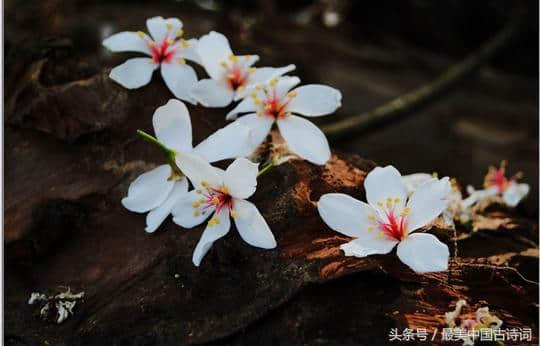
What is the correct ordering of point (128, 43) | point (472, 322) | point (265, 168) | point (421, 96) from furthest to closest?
point (421, 96), point (128, 43), point (265, 168), point (472, 322)

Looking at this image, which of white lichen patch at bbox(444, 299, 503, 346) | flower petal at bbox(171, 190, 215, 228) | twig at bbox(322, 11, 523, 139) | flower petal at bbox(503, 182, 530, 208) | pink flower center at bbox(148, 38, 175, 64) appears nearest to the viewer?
white lichen patch at bbox(444, 299, 503, 346)

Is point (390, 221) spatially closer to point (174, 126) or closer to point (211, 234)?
point (211, 234)

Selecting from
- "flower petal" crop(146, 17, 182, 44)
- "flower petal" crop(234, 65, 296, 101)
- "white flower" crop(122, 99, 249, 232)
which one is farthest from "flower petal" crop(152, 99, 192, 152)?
"flower petal" crop(146, 17, 182, 44)

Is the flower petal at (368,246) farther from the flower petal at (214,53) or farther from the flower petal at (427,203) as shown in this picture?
the flower petal at (214,53)

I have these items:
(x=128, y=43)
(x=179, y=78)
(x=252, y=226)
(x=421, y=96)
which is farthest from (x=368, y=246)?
(x=421, y=96)

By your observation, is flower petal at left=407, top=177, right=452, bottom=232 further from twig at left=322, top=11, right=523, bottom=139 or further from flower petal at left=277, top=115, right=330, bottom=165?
twig at left=322, top=11, right=523, bottom=139

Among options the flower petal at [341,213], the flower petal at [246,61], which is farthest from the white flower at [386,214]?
the flower petal at [246,61]
